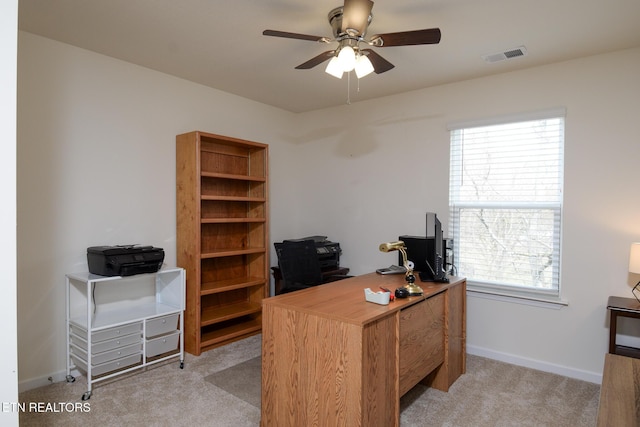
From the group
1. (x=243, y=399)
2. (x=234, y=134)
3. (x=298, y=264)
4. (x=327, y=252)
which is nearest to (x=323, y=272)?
(x=327, y=252)

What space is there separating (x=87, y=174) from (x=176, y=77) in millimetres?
1245

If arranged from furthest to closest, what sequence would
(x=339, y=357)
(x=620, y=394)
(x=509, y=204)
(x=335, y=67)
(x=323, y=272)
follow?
1. (x=323, y=272)
2. (x=509, y=204)
3. (x=335, y=67)
4. (x=339, y=357)
5. (x=620, y=394)

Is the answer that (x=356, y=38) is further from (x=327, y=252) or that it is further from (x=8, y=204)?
(x=327, y=252)

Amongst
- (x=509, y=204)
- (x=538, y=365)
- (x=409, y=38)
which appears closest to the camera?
(x=409, y=38)

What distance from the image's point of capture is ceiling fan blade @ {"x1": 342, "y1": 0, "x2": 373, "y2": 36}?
194 cm

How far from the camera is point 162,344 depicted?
9.94ft

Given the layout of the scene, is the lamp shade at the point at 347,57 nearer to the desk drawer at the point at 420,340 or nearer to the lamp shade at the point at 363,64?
the lamp shade at the point at 363,64

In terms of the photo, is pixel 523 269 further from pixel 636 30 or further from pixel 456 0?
pixel 456 0

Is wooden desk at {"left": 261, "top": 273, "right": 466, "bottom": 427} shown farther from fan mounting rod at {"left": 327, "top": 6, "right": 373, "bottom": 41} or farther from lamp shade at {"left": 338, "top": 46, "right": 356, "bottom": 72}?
fan mounting rod at {"left": 327, "top": 6, "right": 373, "bottom": 41}

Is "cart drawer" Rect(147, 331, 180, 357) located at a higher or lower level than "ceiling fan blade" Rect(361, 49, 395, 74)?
lower

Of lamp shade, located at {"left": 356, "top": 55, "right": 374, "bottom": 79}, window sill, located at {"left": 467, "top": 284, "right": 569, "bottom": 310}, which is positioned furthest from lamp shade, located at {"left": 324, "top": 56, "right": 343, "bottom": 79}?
window sill, located at {"left": 467, "top": 284, "right": 569, "bottom": 310}

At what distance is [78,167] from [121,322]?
1264mm

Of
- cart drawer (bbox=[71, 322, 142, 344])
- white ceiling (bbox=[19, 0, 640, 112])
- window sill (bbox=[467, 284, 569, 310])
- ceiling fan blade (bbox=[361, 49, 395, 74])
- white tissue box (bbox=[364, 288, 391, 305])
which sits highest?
white ceiling (bbox=[19, 0, 640, 112])

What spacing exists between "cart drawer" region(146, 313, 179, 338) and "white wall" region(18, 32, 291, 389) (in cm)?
63
